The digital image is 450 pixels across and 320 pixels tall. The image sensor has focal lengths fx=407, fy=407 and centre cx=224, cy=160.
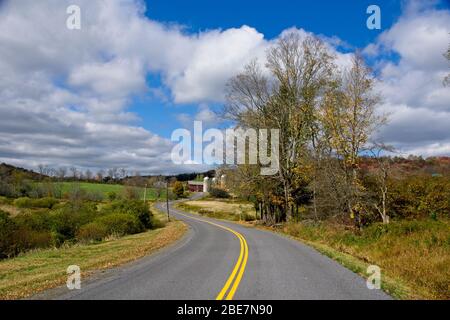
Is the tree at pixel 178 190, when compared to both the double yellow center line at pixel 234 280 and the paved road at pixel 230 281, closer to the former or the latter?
the double yellow center line at pixel 234 280

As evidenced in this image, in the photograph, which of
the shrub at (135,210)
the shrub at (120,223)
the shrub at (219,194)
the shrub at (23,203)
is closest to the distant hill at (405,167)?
the shrub at (120,223)

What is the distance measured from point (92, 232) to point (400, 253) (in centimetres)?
2635

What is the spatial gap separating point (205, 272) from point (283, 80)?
91.5 feet

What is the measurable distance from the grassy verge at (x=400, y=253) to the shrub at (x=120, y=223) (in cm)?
1862

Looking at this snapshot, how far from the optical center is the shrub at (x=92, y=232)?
34.7m

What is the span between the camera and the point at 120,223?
131 ft

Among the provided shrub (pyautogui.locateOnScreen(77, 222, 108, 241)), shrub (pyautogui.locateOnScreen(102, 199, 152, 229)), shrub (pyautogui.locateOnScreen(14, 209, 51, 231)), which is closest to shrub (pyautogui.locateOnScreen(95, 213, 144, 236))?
shrub (pyautogui.locateOnScreen(77, 222, 108, 241))

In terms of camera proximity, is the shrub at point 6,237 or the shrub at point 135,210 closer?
the shrub at point 6,237

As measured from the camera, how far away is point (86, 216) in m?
41.5

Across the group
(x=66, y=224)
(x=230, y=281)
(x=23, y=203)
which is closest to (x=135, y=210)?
(x=66, y=224)

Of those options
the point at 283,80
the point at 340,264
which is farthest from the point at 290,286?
the point at 283,80
